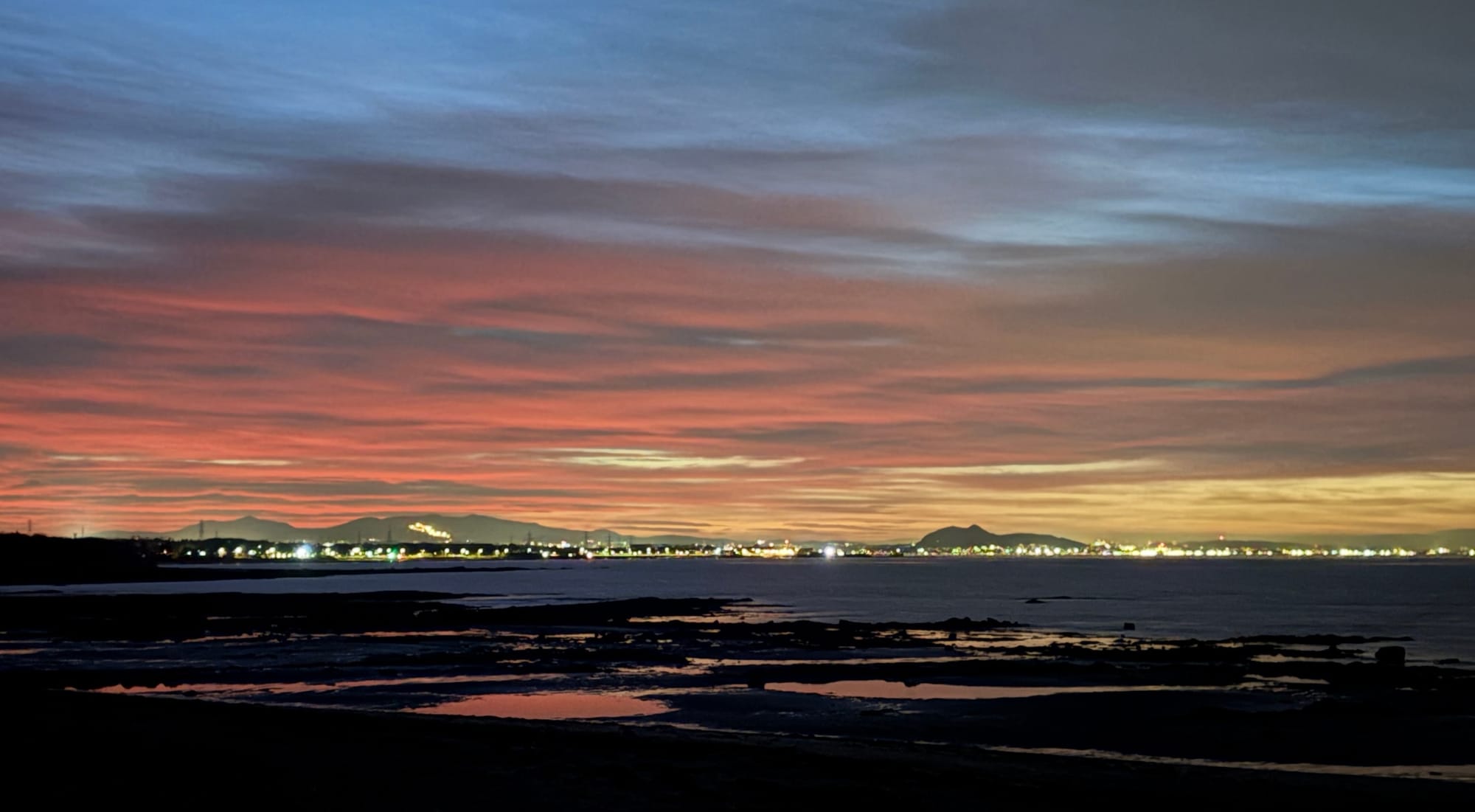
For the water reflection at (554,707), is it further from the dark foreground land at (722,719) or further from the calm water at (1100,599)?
the calm water at (1100,599)

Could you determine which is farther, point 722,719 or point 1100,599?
point 1100,599

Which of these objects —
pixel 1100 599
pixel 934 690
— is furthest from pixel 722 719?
pixel 1100 599

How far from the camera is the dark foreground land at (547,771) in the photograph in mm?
21969

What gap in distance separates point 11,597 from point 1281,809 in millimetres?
108824

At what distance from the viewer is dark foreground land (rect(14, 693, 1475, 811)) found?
21969mm

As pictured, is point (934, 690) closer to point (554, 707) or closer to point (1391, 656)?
point (554, 707)

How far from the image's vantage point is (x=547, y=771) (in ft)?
80.8

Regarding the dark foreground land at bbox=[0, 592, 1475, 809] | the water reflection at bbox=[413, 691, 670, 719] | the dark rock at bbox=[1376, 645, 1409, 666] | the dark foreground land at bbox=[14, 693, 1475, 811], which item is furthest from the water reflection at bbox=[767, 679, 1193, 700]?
the dark rock at bbox=[1376, 645, 1409, 666]

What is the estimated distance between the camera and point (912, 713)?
3741 cm

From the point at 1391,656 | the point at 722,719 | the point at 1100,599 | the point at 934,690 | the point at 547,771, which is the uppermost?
the point at 547,771

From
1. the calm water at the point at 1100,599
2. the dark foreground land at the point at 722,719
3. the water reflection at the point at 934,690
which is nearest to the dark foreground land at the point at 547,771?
the dark foreground land at the point at 722,719

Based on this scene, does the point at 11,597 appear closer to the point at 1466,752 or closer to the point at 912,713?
the point at 912,713

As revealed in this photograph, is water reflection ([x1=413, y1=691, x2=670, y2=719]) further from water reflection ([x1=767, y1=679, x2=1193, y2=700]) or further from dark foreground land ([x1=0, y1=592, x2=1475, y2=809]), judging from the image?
water reflection ([x1=767, y1=679, x2=1193, y2=700])

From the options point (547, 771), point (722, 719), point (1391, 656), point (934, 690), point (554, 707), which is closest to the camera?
point (547, 771)
